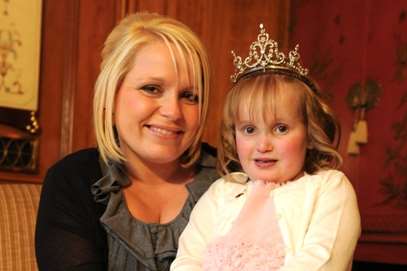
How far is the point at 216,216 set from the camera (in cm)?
154

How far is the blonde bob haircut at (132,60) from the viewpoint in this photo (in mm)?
1681

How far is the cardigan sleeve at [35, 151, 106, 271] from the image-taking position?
1523 mm

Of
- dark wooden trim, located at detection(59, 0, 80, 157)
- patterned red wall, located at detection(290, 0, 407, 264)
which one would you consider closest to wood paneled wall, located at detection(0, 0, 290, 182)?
dark wooden trim, located at detection(59, 0, 80, 157)

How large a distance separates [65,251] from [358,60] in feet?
5.35

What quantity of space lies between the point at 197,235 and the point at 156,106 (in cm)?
32

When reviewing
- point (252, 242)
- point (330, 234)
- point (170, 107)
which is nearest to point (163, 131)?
point (170, 107)

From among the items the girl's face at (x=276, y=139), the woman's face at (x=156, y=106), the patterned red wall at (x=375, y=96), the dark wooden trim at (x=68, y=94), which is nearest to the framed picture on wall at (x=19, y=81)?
the dark wooden trim at (x=68, y=94)

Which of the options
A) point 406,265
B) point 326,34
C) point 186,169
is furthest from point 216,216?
point 326,34

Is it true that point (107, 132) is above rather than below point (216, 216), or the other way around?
above

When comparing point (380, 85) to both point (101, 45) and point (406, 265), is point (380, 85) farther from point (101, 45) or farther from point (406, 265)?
point (101, 45)

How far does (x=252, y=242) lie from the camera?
1412mm

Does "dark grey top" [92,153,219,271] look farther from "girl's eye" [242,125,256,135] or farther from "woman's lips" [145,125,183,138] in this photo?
"girl's eye" [242,125,256,135]

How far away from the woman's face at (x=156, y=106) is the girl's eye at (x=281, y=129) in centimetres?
27

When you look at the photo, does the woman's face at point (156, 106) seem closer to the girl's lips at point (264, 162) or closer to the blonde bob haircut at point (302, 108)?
the blonde bob haircut at point (302, 108)
